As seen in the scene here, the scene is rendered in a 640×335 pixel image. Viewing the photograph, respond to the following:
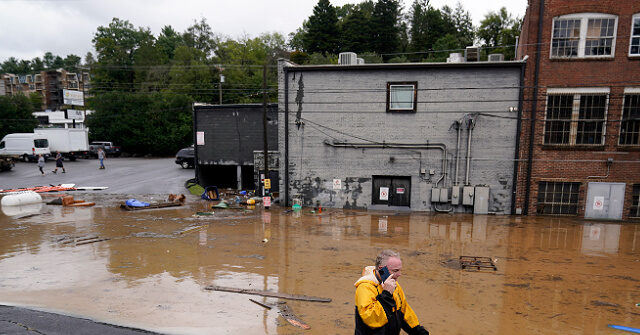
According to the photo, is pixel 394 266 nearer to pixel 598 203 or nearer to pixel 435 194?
pixel 435 194

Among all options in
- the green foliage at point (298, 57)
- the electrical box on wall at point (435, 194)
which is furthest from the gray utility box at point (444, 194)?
the green foliage at point (298, 57)

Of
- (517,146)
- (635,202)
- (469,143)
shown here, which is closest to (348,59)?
(469,143)

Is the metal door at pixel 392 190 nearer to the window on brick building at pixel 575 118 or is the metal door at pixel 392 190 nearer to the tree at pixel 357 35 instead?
the window on brick building at pixel 575 118

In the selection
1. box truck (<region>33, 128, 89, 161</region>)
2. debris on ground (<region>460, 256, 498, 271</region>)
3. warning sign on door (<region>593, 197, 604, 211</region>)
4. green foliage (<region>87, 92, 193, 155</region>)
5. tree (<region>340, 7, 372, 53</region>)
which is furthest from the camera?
tree (<region>340, 7, 372, 53</region>)

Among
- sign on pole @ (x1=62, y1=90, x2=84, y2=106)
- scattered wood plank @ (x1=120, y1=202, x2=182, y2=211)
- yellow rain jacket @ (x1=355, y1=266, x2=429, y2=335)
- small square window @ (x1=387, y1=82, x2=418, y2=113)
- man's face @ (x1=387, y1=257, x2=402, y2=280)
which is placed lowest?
scattered wood plank @ (x1=120, y1=202, x2=182, y2=211)

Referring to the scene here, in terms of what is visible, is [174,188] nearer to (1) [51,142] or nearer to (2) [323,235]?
(2) [323,235]

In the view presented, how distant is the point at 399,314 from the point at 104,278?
29.3 ft

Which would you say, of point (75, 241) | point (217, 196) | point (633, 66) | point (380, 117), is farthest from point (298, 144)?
point (633, 66)

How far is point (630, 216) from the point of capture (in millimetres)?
17797

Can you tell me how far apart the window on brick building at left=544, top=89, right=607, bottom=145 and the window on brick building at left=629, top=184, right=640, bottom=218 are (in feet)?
9.04

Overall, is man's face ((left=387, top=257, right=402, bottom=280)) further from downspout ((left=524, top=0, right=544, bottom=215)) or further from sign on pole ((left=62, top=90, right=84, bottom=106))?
sign on pole ((left=62, top=90, right=84, bottom=106))

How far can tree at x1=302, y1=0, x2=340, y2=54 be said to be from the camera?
54531 mm

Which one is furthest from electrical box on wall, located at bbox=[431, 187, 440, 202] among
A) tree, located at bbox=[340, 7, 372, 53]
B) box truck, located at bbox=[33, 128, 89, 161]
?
box truck, located at bbox=[33, 128, 89, 161]

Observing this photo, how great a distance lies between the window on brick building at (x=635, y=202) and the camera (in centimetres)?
1766
